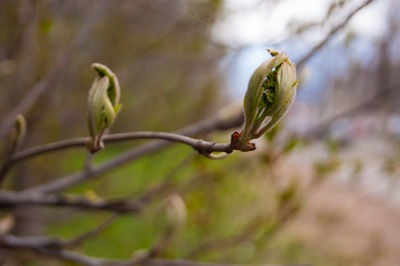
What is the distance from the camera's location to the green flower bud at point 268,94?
0.35m

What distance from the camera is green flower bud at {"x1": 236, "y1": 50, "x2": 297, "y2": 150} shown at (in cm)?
35

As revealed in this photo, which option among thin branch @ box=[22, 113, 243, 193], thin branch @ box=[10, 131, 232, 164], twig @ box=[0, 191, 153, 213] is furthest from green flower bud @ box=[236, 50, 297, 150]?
twig @ box=[0, 191, 153, 213]

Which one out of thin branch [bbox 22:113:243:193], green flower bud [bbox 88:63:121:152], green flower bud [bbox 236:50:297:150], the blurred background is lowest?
green flower bud [bbox 236:50:297:150]

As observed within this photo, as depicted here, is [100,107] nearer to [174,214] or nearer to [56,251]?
[174,214]

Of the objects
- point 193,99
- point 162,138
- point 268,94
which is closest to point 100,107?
point 162,138

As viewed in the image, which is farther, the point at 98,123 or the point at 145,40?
the point at 145,40

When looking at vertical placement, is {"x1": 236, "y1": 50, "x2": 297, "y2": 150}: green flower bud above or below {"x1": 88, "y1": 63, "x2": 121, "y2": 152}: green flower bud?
below

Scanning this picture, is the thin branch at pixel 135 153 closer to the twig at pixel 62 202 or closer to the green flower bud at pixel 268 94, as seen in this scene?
the twig at pixel 62 202

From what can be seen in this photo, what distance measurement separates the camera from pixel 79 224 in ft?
9.94

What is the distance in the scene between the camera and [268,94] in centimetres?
36

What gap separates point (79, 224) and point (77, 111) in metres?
1.36

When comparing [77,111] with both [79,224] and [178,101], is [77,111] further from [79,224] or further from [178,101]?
[79,224]

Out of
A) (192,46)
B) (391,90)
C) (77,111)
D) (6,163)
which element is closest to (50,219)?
(77,111)

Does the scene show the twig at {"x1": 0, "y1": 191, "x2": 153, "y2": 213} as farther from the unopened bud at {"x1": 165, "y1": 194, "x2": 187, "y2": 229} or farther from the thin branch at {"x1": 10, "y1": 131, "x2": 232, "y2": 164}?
the thin branch at {"x1": 10, "y1": 131, "x2": 232, "y2": 164}
